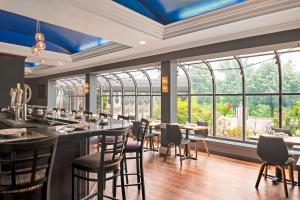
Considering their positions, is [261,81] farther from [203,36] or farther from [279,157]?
[279,157]

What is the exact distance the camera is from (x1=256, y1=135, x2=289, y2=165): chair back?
3.42 m

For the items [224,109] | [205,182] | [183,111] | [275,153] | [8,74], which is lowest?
[205,182]

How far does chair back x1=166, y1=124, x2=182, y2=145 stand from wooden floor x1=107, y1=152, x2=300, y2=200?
504mm

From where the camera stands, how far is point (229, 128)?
20.8 ft

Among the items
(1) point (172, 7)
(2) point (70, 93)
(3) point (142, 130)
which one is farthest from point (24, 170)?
(2) point (70, 93)

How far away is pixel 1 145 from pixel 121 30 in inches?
125

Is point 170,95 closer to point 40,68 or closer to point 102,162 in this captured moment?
point 102,162

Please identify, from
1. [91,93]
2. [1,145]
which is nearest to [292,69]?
[1,145]

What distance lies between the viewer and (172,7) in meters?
4.09

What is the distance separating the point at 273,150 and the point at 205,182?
48.8 inches

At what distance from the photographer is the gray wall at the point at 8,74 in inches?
272

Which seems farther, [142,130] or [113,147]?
[142,130]

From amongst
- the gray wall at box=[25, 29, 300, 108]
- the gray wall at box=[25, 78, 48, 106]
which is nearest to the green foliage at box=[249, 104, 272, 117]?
the gray wall at box=[25, 29, 300, 108]

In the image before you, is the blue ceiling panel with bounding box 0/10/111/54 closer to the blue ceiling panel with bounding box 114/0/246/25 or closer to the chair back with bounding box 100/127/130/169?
the blue ceiling panel with bounding box 114/0/246/25
